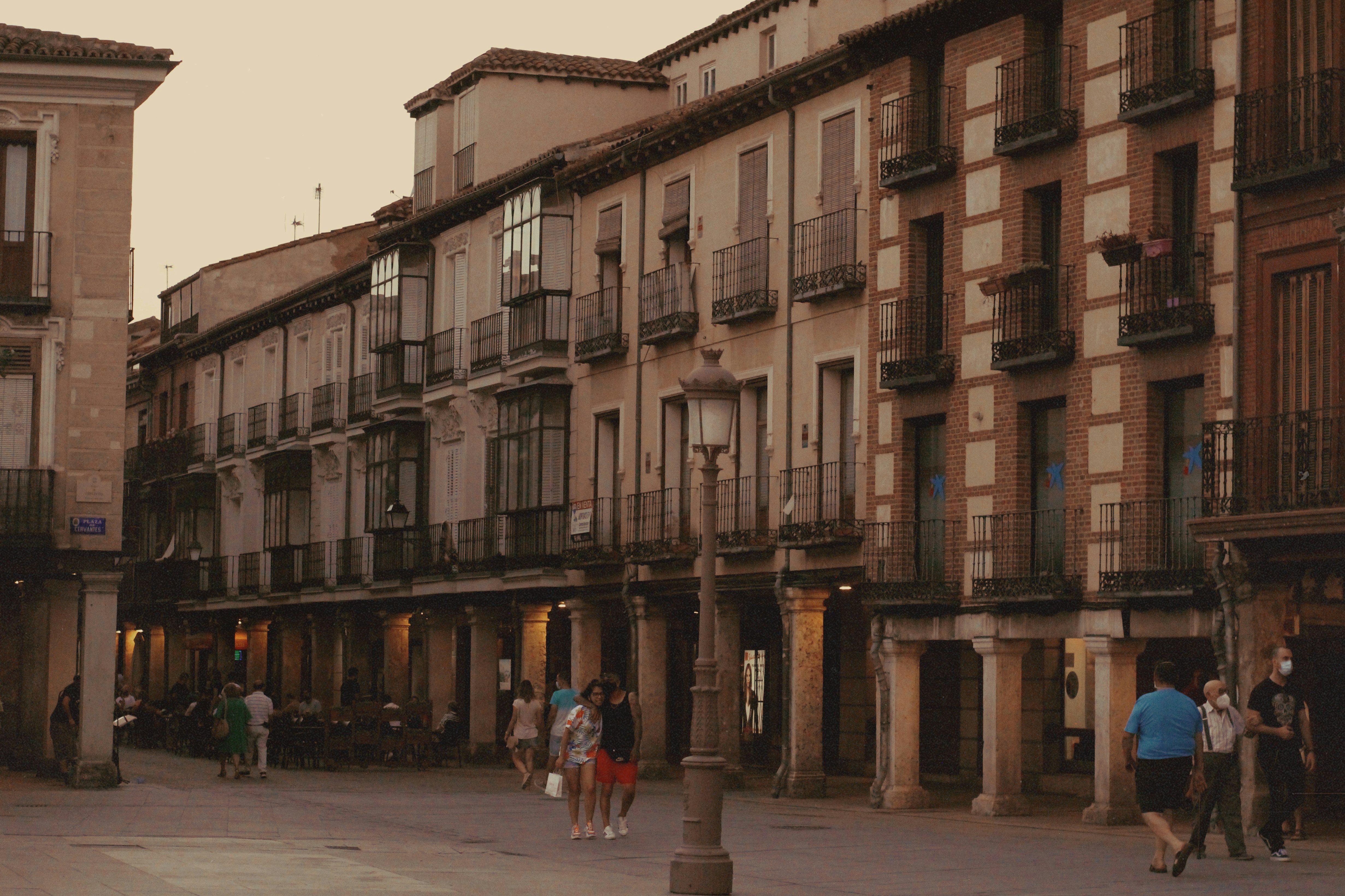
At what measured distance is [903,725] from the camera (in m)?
28.6

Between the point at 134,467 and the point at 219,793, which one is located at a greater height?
the point at 134,467

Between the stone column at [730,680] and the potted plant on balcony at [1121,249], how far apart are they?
10.7 m

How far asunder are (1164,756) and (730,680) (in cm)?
1605

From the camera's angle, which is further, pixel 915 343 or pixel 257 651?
pixel 257 651

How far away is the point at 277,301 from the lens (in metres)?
54.8

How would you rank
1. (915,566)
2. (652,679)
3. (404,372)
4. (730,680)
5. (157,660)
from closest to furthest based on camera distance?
(915,566) < (730,680) < (652,679) < (404,372) < (157,660)

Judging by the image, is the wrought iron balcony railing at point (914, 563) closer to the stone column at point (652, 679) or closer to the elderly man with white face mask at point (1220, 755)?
the stone column at point (652, 679)

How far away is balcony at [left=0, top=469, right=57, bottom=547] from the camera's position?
30672 millimetres

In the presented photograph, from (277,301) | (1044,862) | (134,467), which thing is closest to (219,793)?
(1044,862)

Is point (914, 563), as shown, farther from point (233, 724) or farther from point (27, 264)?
point (27, 264)

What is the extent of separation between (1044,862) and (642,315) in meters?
18.7

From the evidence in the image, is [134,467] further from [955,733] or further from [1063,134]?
[1063,134]

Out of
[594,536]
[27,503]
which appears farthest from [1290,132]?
[27,503]

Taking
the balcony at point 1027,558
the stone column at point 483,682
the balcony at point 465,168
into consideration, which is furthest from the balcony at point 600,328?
the balcony at point 1027,558
